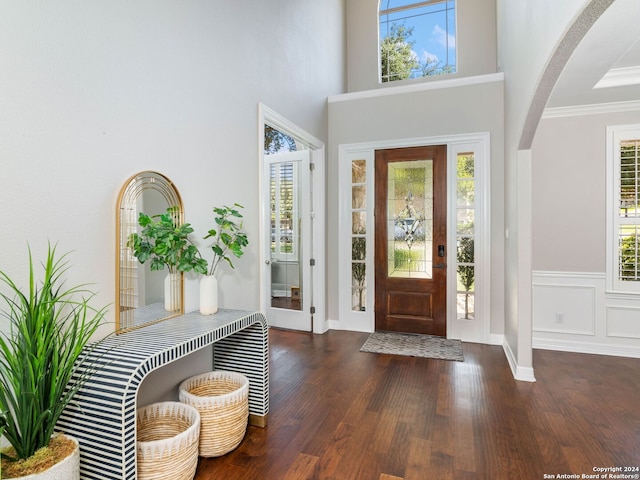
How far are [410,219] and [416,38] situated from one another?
9.02 ft

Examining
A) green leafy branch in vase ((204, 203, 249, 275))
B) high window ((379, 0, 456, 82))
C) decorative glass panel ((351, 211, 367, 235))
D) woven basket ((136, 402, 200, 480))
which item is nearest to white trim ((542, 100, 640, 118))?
high window ((379, 0, 456, 82))

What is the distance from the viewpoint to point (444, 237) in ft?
14.0

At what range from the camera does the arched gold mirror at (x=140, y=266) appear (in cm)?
184

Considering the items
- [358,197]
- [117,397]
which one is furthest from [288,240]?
[117,397]

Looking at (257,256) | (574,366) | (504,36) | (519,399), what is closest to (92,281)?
(257,256)

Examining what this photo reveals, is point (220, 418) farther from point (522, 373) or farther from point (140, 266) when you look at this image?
point (522, 373)

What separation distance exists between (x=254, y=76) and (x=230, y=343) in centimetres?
210

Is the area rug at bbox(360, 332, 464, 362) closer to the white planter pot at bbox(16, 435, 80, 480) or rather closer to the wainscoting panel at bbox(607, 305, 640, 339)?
the wainscoting panel at bbox(607, 305, 640, 339)

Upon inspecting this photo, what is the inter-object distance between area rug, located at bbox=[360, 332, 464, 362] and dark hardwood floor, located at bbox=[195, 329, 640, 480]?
15 centimetres

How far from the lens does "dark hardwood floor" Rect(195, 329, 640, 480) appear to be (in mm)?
1921

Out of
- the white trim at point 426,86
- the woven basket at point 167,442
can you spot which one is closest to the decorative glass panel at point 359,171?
the white trim at point 426,86

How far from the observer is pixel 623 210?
3.75m

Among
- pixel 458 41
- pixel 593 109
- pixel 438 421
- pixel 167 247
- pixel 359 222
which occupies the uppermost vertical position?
pixel 458 41

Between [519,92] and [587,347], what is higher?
[519,92]
